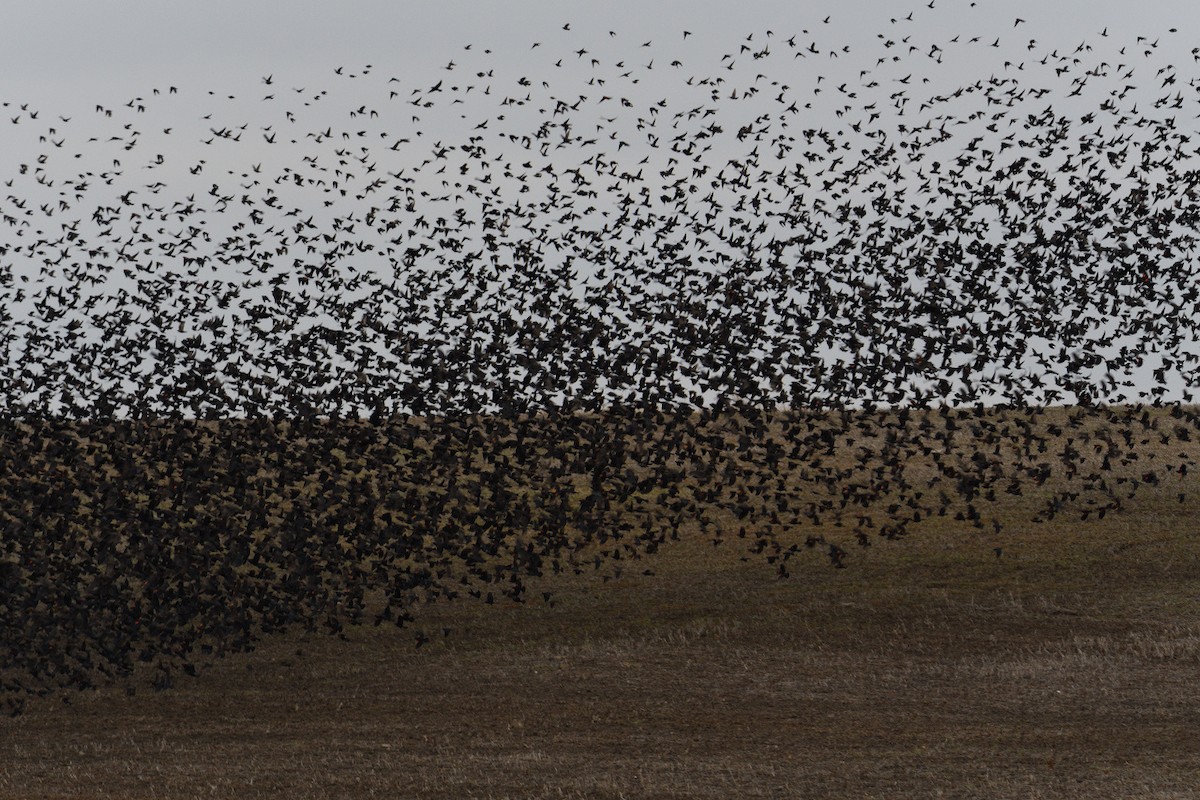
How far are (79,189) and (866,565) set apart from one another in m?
18.3

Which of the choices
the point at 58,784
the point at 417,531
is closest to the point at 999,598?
the point at 417,531

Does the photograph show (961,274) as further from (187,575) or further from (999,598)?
(187,575)

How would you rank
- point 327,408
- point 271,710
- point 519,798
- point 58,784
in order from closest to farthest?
point 519,798 → point 58,784 → point 271,710 → point 327,408

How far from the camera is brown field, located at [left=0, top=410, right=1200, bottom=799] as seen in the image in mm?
17562

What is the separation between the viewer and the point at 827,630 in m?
26.2

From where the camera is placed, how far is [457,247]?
24891 millimetres

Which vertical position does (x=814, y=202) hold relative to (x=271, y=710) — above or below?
above

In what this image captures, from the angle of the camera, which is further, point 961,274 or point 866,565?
point 866,565

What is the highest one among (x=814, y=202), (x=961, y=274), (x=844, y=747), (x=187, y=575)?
(x=814, y=202)

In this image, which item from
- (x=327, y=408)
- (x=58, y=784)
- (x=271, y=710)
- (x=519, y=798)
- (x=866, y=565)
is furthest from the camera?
(x=866, y=565)

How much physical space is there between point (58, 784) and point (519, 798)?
617 centimetres

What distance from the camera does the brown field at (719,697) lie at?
57.6ft

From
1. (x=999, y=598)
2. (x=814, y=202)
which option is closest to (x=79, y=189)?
(x=814, y=202)

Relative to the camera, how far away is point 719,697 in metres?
22.0
